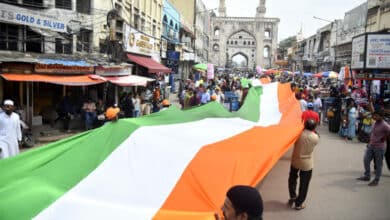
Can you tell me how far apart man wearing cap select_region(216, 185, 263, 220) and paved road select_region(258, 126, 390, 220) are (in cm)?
415

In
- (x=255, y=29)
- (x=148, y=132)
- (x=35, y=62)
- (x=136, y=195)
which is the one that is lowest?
(x=136, y=195)

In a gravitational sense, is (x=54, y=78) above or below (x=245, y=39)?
below

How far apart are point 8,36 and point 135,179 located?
34.9ft

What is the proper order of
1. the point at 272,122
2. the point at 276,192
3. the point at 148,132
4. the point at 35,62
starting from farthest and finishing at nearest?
the point at 35,62 → the point at 272,122 → the point at 276,192 → the point at 148,132

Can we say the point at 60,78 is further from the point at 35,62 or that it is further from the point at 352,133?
the point at 352,133

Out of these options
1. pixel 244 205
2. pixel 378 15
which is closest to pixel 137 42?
pixel 378 15

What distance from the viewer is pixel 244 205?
99.3 inches

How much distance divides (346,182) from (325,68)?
4128 centimetres

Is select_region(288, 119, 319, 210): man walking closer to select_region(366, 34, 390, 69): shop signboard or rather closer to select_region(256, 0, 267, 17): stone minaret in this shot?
select_region(366, 34, 390, 69): shop signboard

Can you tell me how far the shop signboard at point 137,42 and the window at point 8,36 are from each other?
5938 mm

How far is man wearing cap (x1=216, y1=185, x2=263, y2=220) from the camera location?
99.2 inches

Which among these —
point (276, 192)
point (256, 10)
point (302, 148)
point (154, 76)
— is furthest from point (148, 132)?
point (256, 10)

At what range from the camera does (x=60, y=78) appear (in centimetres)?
1271

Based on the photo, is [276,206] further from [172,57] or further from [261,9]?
[261,9]
